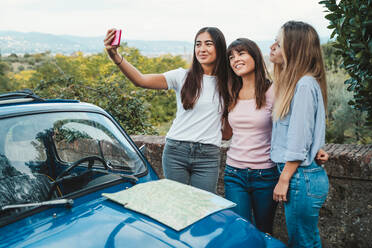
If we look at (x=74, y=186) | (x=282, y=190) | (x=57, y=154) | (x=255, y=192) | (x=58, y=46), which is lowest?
(x=255, y=192)

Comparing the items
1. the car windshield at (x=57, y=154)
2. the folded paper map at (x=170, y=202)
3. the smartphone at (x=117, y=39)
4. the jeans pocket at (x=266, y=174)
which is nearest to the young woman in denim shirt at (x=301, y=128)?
the jeans pocket at (x=266, y=174)

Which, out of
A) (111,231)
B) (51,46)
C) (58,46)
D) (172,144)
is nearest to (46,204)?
(111,231)

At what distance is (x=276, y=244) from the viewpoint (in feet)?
6.98

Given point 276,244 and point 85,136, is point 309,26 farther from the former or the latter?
point 85,136

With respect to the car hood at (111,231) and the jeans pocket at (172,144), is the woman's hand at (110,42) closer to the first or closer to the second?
the jeans pocket at (172,144)

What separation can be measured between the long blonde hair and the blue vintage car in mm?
844

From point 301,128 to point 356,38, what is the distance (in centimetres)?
125

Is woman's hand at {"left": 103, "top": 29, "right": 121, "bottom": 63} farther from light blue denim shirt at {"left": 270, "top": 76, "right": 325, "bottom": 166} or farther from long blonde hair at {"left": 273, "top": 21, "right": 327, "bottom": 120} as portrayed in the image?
light blue denim shirt at {"left": 270, "top": 76, "right": 325, "bottom": 166}

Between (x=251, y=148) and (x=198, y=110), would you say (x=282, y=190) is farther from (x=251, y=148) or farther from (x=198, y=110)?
(x=198, y=110)

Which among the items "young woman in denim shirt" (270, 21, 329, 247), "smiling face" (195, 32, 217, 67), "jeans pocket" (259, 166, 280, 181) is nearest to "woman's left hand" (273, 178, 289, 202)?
"young woman in denim shirt" (270, 21, 329, 247)

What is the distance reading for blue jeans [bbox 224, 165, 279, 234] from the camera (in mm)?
2635

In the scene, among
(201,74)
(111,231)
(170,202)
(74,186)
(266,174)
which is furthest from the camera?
(201,74)

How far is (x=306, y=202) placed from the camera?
223 centimetres

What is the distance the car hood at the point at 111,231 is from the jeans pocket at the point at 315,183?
0.47 meters
